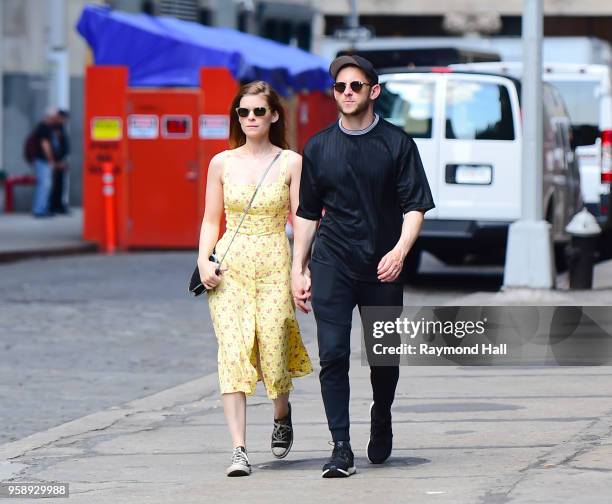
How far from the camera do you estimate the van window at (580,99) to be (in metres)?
22.1

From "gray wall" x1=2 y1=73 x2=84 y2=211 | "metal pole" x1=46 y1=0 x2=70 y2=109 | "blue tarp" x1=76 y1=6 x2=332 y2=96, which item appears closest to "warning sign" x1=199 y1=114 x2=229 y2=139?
"blue tarp" x1=76 y1=6 x2=332 y2=96

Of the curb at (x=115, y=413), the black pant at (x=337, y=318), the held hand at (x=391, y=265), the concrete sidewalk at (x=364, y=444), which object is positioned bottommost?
the curb at (x=115, y=413)

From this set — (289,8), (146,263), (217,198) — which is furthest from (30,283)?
(289,8)

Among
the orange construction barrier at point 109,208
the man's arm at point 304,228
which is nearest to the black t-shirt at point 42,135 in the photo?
the orange construction barrier at point 109,208

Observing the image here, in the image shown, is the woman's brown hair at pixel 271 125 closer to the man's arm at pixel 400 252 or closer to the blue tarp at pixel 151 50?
the man's arm at pixel 400 252

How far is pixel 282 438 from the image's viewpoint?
7684mm

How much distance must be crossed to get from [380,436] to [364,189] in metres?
1.09

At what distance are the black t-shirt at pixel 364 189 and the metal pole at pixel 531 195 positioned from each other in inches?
308

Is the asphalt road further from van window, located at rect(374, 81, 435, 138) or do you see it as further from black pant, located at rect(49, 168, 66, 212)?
black pant, located at rect(49, 168, 66, 212)

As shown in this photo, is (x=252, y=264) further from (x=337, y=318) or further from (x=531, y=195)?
(x=531, y=195)

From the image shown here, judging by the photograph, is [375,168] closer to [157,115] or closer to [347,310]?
[347,310]

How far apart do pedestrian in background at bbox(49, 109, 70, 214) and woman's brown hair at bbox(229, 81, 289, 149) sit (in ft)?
70.9

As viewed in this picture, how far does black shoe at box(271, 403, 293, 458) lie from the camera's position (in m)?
7.68

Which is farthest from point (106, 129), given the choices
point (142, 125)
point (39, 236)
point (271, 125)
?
point (271, 125)
